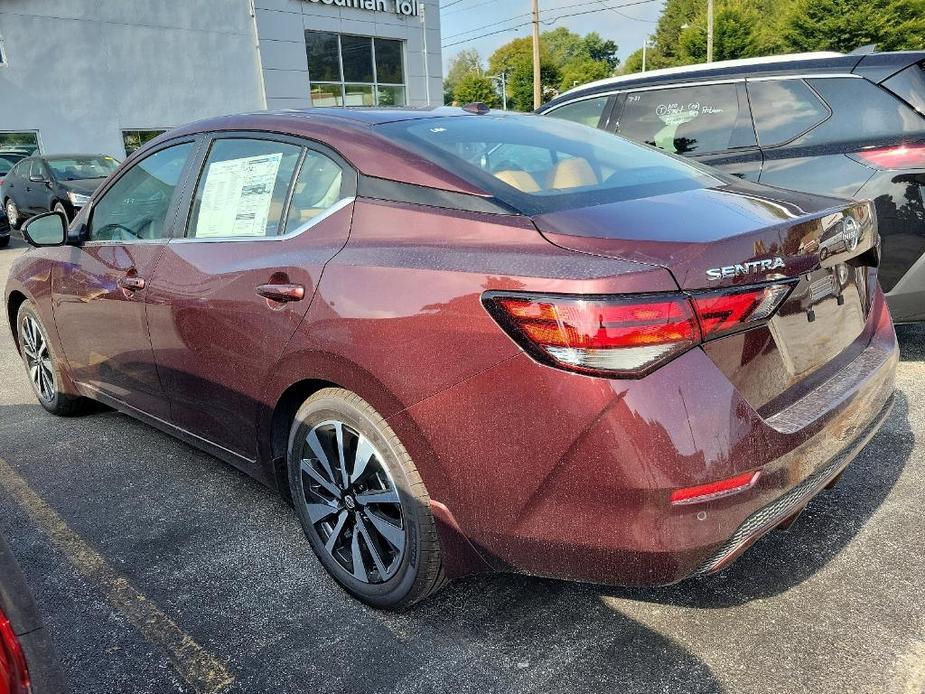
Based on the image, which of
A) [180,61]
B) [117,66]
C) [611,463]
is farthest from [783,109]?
[180,61]

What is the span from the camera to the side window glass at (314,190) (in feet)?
7.92

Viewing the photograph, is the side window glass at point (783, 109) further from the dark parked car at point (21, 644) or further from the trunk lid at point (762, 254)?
the dark parked car at point (21, 644)

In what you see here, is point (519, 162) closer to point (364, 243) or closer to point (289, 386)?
point (364, 243)

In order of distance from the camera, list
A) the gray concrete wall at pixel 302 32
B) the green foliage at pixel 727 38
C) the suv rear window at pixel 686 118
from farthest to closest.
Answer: the green foliage at pixel 727 38, the gray concrete wall at pixel 302 32, the suv rear window at pixel 686 118

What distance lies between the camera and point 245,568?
2688 millimetres

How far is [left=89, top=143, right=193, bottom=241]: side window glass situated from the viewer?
3129 mm

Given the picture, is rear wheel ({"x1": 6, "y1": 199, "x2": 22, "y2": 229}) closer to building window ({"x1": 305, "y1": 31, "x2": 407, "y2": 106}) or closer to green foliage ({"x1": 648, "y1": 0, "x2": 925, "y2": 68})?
building window ({"x1": 305, "y1": 31, "x2": 407, "y2": 106})

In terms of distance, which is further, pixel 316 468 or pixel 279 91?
pixel 279 91

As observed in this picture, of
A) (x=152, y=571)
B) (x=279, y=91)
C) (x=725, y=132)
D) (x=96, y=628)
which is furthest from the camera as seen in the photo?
(x=279, y=91)

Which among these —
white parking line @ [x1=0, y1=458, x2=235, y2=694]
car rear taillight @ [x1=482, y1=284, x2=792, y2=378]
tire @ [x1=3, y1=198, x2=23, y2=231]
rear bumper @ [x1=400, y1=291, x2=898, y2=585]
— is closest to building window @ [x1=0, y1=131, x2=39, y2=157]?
tire @ [x1=3, y1=198, x2=23, y2=231]

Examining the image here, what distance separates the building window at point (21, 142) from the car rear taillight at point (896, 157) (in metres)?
18.6

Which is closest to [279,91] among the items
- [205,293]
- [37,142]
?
[37,142]

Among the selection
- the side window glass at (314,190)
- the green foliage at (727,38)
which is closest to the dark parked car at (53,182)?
the side window glass at (314,190)

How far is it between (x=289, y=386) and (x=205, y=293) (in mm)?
576
